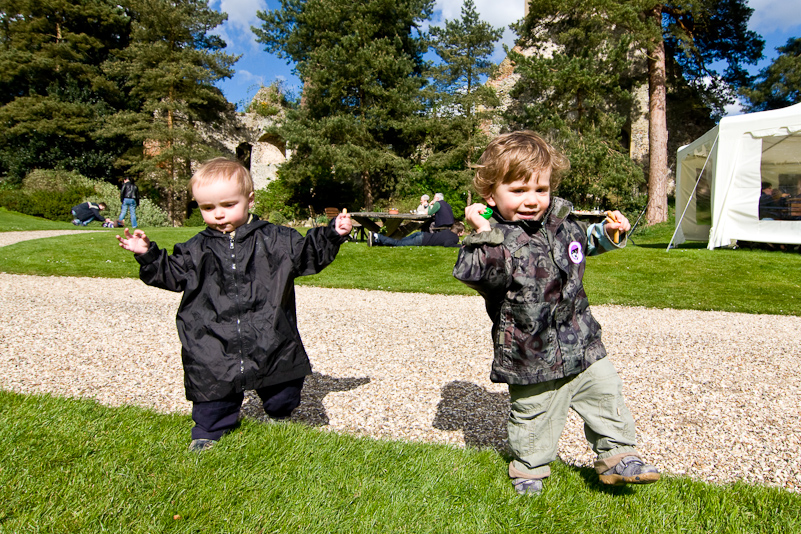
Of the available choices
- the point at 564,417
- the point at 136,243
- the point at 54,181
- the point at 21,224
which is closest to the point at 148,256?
the point at 136,243

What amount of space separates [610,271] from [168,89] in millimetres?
20769

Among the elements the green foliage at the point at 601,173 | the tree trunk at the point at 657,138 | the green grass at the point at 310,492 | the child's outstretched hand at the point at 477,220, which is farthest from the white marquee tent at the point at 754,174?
the child's outstretched hand at the point at 477,220

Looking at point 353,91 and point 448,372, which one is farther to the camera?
point 353,91

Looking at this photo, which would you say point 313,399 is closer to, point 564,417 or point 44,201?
point 564,417

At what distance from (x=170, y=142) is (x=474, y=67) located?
13565 millimetres

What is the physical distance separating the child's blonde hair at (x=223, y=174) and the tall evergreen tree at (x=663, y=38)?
16.0 metres

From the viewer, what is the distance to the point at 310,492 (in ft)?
6.43

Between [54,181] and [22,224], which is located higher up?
[54,181]

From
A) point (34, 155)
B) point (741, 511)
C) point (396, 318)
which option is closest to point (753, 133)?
point (396, 318)

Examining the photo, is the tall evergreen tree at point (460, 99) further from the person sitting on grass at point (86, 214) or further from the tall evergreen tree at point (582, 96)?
the person sitting on grass at point (86, 214)

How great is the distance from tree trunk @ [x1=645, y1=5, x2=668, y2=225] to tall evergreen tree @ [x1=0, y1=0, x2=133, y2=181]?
2217 centimetres

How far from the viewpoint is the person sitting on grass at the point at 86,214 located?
17641 millimetres

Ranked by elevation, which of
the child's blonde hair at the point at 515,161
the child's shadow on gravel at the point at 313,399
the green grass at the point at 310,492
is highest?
the child's blonde hair at the point at 515,161

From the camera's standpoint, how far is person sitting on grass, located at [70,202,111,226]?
57.9 ft
